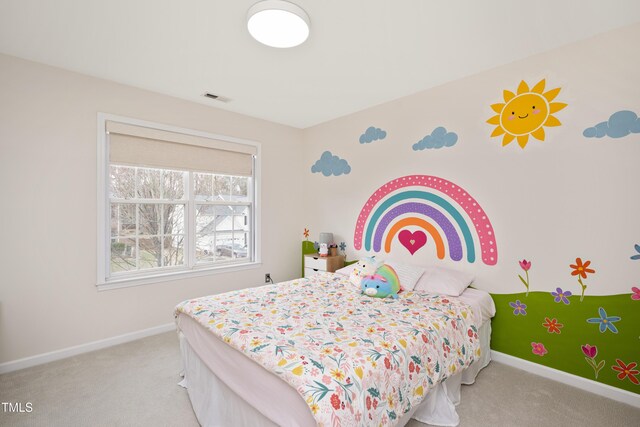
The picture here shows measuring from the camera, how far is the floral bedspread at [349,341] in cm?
Answer: 133

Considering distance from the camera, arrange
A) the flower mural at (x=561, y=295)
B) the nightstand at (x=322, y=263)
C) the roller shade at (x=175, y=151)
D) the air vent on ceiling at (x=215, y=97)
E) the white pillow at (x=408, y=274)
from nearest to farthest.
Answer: the flower mural at (x=561, y=295) → the white pillow at (x=408, y=274) → the roller shade at (x=175, y=151) → the air vent on ceiling at (x=215, y=97) → the nightstand at (x=322, y=263)

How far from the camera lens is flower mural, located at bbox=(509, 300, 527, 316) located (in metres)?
2.52

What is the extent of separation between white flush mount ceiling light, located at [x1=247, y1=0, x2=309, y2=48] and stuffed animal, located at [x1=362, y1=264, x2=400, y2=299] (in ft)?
6.32

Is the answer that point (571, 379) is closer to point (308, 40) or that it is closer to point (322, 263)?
point (322, 263)

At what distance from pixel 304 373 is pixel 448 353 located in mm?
1102

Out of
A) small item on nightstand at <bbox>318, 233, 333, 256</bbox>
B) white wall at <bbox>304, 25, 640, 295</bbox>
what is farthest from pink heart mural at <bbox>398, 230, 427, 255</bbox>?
small item on nightstand at <bbox>318, 233, 333, 256</bbox>

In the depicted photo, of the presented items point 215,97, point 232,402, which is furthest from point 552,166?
point 215,97

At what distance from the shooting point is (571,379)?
2270 millimetres

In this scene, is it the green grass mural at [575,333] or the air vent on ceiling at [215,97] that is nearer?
the green grass mural at [575,333]

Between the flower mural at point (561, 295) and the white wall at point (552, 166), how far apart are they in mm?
45

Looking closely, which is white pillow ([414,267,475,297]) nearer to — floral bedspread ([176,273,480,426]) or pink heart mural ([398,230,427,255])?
floral bedspread ([176,273,480,426])

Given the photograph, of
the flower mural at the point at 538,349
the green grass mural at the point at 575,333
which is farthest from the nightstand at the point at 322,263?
the flower mural at the point at 538,349

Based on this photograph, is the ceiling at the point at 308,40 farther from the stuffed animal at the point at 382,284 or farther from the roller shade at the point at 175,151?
the stuffed animal at the point at 382,284

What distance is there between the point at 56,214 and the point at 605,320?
447cm
